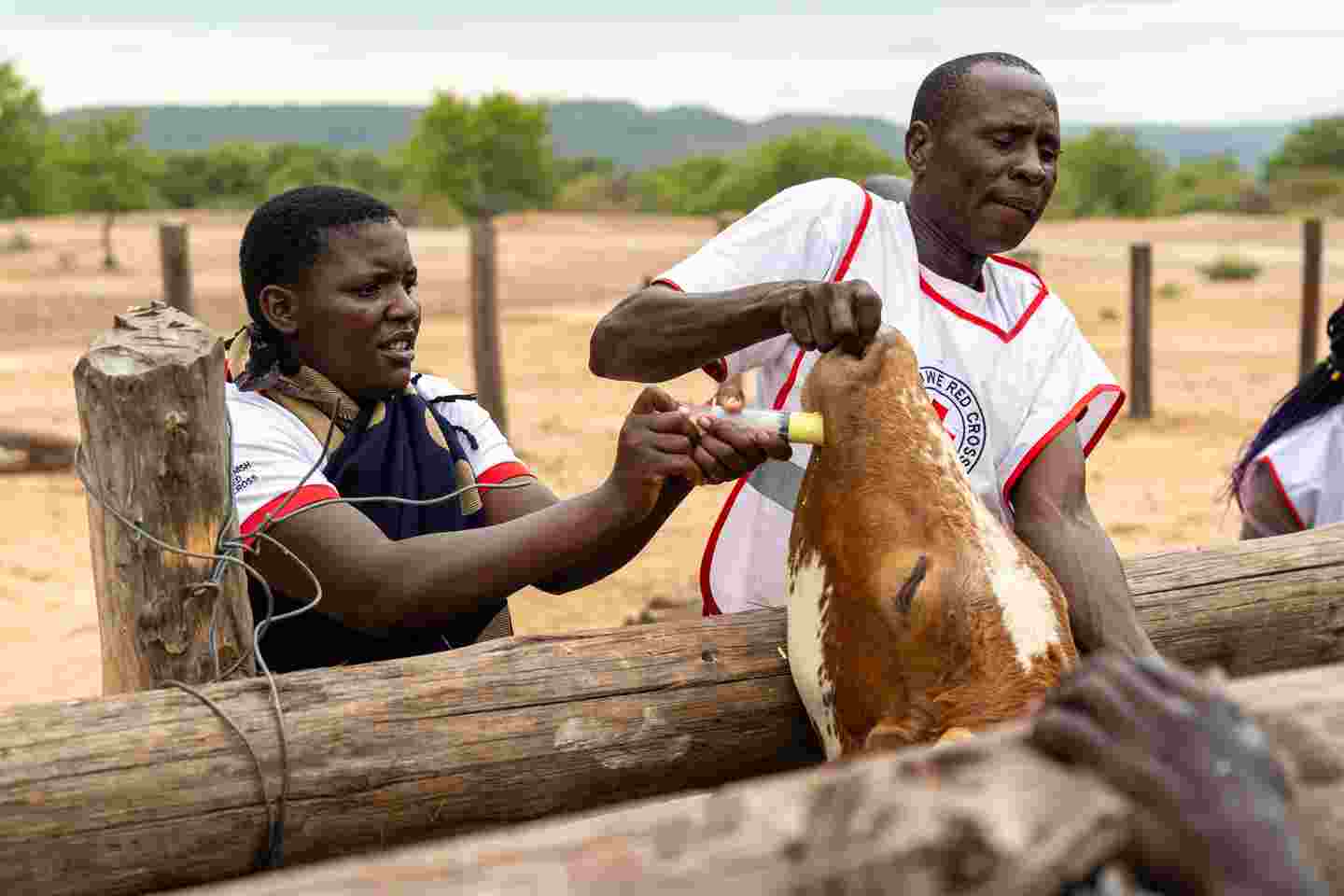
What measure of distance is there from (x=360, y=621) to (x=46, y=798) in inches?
25.4

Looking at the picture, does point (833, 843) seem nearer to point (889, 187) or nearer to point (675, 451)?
point (675, 451)

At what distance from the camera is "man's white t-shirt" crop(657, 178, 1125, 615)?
8.89 feet

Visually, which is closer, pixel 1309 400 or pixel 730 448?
pixel 730 448

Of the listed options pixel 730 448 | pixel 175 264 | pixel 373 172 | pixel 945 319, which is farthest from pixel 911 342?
pixel 373 172

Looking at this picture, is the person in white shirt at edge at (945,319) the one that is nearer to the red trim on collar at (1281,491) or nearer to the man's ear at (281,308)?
the man's ear at (281,308)

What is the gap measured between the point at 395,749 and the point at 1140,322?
1065 cm

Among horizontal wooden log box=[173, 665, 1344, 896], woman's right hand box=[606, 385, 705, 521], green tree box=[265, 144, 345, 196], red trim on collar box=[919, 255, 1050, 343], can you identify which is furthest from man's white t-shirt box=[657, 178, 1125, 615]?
green tree box=[265, 144, 345, 196]

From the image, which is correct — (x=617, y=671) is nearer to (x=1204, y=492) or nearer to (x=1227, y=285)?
(x=1204, y=492)

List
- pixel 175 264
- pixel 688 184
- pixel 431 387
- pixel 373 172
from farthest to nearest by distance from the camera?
pixel 373 172 → pixel 688 184 → pixel 175 264 → pixel 431 387

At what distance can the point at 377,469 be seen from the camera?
8.96 feet

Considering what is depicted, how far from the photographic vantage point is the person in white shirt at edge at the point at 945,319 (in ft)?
8.86

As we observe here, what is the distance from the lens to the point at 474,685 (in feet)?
7.57

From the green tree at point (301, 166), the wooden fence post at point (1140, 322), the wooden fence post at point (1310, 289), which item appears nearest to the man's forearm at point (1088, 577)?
the wooden fence post at point (1140, 322)

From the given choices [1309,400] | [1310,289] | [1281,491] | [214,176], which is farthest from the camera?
[214,176]
